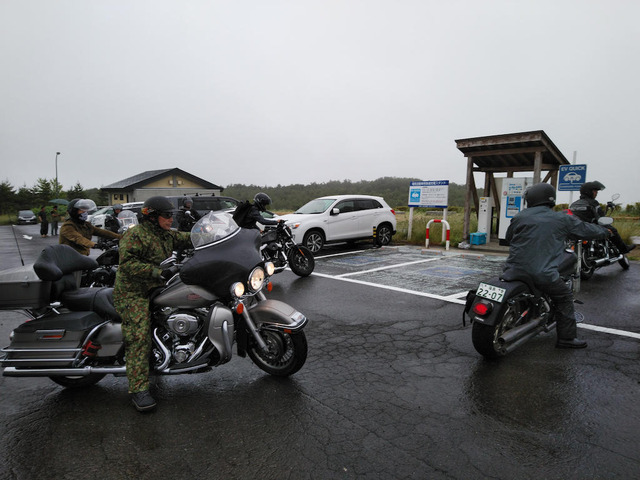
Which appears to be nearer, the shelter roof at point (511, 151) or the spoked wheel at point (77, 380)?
the spoked wheel at point (77, 380)

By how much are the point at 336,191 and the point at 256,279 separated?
2625 inches

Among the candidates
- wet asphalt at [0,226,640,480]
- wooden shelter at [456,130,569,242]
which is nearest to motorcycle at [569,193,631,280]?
wet asphalt at [0,226,640,480]

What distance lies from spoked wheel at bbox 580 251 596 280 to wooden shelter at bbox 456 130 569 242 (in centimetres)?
442

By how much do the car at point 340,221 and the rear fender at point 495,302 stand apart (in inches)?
321

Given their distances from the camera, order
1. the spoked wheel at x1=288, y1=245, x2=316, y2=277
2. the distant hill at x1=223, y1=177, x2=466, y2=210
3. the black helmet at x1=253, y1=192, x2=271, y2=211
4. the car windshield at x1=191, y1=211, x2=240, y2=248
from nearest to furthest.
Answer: the car windshield at x1=191, y1=211, x2=240, y2=248
the black helmet at x1=253, y1=192, x2=271, y2=211
the spoked wheel at x1=288, y1=245, x2=316, y2=277
the distant hill at x1=223, y1=177, x2=466, y2=210

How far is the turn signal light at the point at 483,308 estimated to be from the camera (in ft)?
13.1

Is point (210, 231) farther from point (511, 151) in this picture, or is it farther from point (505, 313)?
point (511, 151)

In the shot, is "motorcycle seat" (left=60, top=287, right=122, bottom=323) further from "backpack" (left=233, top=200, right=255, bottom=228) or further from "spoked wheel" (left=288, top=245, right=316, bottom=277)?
"spoked wheel" (left=288, top=245, right=316, bottom=277)

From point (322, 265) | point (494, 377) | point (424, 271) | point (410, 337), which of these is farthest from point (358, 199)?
point (494, 377)

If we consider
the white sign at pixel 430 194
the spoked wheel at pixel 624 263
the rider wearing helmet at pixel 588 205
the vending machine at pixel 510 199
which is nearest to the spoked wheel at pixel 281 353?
the rider wearing helmet at pixel 588 205

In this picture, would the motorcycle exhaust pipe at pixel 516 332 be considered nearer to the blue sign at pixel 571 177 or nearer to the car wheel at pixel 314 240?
the car wheel at pixel 314 240

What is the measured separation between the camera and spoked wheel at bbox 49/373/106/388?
3699 millimetres

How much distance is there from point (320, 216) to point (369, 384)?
29.7 feet

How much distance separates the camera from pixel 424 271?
373 inches
